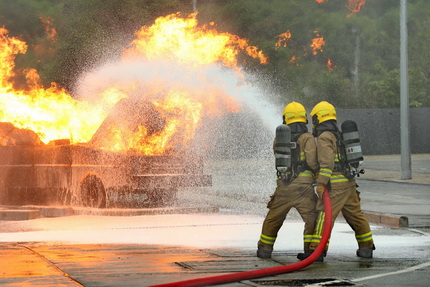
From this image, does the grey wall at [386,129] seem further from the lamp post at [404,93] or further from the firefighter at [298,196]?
the firefighter at [298,196]

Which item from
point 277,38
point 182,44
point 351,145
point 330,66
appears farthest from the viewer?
point 330,66

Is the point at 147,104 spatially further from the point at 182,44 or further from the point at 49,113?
the point at 49,113

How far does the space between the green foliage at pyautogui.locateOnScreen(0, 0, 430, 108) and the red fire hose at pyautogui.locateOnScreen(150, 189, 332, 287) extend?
21455mm

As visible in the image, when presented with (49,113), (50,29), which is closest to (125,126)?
(49,113)

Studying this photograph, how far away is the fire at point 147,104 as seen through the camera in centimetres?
1766

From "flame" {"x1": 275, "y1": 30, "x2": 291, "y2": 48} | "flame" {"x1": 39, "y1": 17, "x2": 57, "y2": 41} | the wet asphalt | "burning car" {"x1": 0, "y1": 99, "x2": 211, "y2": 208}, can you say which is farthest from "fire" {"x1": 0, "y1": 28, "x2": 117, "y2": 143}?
"flame" {"x1": 275, "y1": 30, "x2": 291, "y2": 48}

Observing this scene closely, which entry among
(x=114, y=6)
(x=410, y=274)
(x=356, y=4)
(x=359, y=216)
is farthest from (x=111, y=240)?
(x=356, y=4)

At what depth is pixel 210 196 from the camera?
2228 centimetres

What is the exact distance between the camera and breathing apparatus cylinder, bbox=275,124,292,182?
35.4 ft

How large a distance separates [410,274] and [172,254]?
298 centimetres

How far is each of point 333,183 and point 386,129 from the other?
1537 inches

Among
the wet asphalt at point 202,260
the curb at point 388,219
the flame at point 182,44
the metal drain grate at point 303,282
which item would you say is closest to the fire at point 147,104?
the flame at point 182,44

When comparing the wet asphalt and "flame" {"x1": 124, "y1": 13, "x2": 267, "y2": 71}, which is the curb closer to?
the wet asphalt

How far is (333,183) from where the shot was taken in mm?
11070
